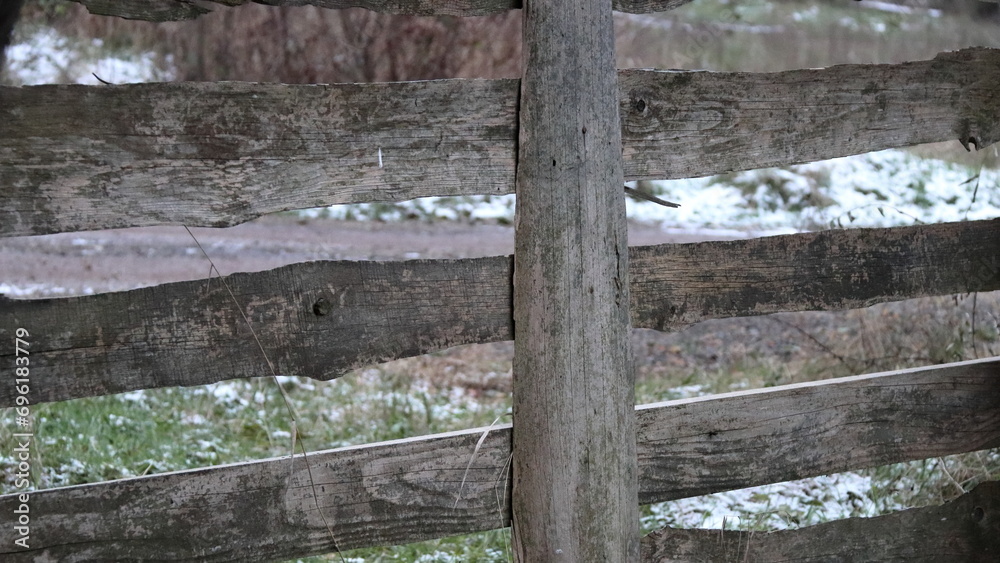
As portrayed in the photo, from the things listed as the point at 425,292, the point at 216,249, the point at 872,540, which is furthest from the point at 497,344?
the point at 425,292

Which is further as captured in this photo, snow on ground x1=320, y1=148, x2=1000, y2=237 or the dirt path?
snow on ground x1=320, y1=148, x2=1000, y2=237

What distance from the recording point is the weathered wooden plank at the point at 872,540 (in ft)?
7.88

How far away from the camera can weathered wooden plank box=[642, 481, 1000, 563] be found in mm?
2400

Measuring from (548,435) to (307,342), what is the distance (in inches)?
25.1

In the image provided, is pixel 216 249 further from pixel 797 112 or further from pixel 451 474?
pixel 797 112

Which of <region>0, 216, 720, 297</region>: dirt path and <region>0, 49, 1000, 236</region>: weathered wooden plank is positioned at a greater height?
<region>0, 49, 1000, 236</region>: weathered wooden plank

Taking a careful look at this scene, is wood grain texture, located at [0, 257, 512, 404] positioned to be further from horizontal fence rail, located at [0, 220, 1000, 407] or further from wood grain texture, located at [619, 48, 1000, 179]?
wood grain texture, located at [619, 48, 1000, 179]

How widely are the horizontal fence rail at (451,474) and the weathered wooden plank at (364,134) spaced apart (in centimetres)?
63

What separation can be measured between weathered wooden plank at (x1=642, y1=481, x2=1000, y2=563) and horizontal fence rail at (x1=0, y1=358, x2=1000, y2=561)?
0.15 meters

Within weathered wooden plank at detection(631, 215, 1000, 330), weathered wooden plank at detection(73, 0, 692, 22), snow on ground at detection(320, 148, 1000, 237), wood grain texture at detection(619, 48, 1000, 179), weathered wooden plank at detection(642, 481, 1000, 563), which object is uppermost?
weathered wooden plank at detection(73, 0, 692, 22)

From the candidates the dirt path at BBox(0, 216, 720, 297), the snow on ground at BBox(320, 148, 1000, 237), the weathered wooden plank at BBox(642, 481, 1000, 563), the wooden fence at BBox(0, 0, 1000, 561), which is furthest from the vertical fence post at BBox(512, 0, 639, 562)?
the snow on ground at BBox(320, 148, 1000, 237)

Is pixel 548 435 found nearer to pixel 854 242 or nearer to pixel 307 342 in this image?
pixel 307 342

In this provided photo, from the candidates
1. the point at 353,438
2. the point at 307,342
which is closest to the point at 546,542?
the point at 307,342

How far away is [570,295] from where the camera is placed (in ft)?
6.86
